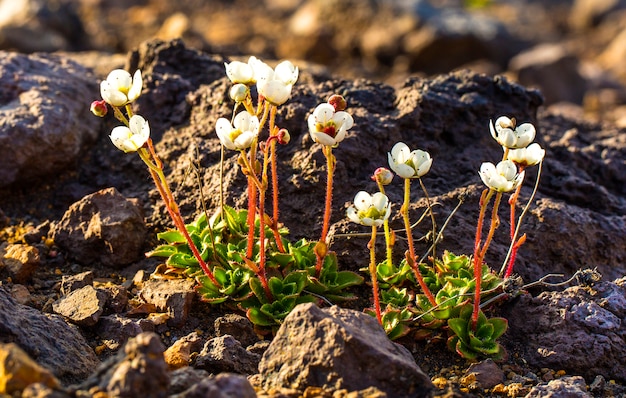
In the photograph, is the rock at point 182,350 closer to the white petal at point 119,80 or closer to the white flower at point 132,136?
the white flower at point 132,136

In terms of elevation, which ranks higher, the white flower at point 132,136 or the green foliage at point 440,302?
the white flower at point 132,136

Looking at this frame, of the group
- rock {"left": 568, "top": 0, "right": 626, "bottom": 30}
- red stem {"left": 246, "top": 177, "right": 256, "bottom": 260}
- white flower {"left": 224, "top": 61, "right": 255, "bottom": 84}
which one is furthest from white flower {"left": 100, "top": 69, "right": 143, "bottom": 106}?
rock {"left": 568, "top": 0, "right": 626, "bottom": 30}

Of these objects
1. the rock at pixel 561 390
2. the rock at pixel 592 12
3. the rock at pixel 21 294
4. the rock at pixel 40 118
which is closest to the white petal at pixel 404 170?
the rock at pixel 561 390

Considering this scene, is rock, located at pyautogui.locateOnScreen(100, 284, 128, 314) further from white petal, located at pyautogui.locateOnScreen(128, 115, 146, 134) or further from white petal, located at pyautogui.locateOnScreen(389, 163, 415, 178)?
white petal, located at pyautogui.locateOnScreen(389, 163, 415, 178)

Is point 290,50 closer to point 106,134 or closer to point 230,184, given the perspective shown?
point 106,134

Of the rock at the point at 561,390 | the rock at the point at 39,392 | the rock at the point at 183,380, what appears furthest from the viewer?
the rock at the point at 561,390

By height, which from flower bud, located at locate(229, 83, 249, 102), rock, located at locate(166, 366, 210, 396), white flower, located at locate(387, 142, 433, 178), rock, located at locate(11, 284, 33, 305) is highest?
flower bud, located at locate(229, 83, 249, 102)
